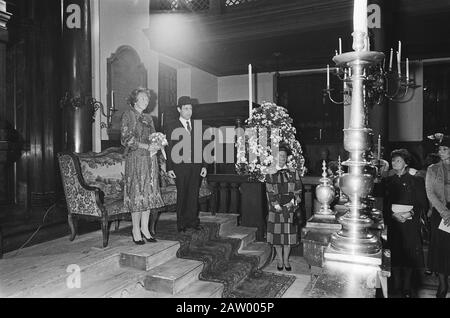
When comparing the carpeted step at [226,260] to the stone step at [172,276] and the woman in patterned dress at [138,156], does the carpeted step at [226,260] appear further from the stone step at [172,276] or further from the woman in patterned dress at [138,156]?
the woman in patterned dress at [138,156]

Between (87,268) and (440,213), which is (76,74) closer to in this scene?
(87,268)

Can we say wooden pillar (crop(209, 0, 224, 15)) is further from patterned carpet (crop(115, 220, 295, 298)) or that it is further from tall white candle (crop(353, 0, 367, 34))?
tall white candle (crop(353, 0, 367, 34))

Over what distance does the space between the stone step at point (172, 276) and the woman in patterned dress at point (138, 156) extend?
0.72 metres

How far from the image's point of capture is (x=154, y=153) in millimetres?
4105

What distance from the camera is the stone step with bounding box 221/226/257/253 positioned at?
16.8 feet

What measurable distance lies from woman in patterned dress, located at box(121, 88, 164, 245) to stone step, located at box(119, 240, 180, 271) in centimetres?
44

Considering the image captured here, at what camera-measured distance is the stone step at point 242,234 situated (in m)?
5.11

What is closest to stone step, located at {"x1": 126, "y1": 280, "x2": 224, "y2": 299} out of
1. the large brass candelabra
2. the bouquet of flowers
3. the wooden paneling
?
the bouquet of flowers

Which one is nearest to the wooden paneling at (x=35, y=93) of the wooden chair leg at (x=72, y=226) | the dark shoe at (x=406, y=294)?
the wooden chair leg at (x=72, y=226)

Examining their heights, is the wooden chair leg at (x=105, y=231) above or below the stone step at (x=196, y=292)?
above

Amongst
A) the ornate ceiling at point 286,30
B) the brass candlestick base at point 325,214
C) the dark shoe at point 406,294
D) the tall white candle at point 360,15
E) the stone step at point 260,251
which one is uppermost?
the ornate ceiling at point 286,30

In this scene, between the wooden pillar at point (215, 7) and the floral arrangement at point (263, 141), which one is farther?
the wooden pillar at point (215, 7)

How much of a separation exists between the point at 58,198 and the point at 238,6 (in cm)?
533
